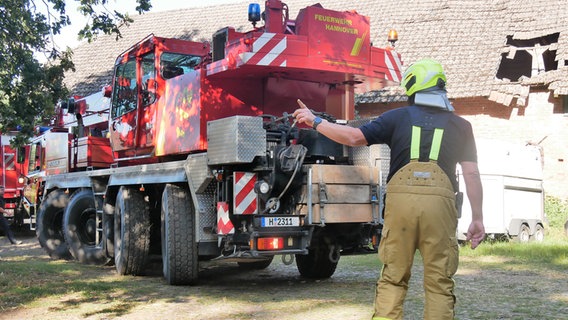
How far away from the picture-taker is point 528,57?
21.7 m

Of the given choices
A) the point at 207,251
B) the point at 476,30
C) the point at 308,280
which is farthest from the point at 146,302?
the point at 476,30

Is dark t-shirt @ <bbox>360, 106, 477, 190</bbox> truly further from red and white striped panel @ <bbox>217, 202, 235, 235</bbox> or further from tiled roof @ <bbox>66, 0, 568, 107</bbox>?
tiled roof @ <bbox>66, 0, 568, 107</bbox>

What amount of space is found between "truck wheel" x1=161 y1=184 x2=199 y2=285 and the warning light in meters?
1.08

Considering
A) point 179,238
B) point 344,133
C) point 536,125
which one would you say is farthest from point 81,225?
point 536,125

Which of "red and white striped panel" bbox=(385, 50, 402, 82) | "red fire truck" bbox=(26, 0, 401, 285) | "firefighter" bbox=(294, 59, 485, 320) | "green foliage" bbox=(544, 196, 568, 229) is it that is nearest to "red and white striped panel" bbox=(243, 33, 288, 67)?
"red fire truck" bbox=(26, 0, 401, 285)

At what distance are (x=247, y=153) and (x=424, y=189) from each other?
3184mm

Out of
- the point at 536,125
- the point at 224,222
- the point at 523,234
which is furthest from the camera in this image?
the point at 536,125

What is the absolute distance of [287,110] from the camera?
8461 mm

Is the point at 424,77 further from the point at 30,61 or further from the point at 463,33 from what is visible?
the point at 463,33

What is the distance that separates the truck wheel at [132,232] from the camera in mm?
9117

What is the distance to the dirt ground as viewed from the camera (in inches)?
253

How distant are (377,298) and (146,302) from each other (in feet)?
12.0

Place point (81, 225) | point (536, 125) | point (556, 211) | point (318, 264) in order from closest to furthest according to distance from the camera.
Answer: point (318, 264)
point (81, 225)
point (556, 211)
point (536, 125)

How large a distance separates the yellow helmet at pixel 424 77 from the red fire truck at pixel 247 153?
112 inches
